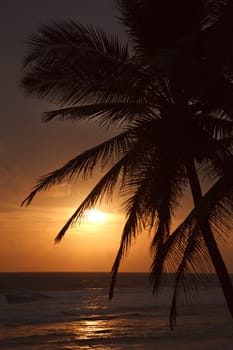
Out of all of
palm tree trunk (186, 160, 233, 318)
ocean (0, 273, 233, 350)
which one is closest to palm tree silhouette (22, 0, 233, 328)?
palm tree trunk (186, 160, 233, 318)

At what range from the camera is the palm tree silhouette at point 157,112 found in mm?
6555

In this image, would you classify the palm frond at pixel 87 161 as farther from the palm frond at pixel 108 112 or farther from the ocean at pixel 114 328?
the ocean at pixel 114 328

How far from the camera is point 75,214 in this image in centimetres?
782

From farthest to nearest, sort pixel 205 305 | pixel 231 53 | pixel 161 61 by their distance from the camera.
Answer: pixel 205 305, pixel 231 53, pixel 161 61

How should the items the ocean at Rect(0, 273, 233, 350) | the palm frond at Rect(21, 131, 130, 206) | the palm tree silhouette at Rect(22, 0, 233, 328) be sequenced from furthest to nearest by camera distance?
the ocean at Rect(0, 273, 233, 350) → the palm frond at Rect(21, 131, 130, 206) → the palm tree silhouette at Rect(22, 0, 233, 328)

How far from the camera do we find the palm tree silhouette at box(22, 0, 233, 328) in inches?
258

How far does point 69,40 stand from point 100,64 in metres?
0.57

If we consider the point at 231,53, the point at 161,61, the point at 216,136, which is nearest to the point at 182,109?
the point at 216,136

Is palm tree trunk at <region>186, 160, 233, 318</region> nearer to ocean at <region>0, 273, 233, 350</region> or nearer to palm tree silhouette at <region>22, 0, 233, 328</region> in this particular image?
palm tree silhouette at <region>22, 0, 233, 328</region>

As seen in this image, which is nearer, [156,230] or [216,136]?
[216,136]

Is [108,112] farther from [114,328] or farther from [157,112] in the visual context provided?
[114,328]

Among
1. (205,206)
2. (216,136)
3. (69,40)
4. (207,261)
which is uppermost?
(69,40)

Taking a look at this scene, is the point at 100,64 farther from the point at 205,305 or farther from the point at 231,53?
the point at 205,305

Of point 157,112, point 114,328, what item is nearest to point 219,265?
point 157,112
